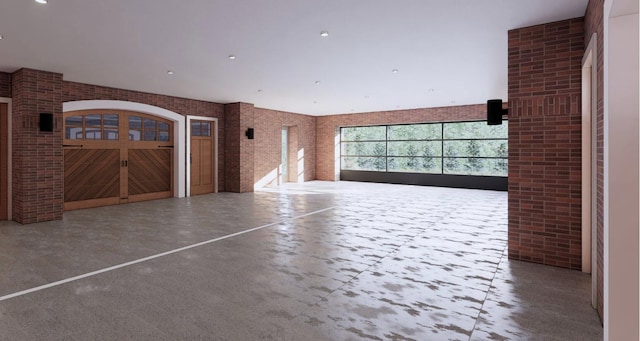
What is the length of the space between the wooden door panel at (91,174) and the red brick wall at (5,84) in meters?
1.48

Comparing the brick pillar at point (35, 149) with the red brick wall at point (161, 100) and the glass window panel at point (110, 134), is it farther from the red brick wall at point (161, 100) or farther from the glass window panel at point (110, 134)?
the glass window panel at point (110, 134)

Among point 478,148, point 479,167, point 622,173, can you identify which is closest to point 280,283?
point 622,173

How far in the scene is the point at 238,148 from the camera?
35.0 feet

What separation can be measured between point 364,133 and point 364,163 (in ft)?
3.72

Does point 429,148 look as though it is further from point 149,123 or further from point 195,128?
point 149,123

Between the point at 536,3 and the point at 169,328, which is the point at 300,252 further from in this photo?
the point at 536,3

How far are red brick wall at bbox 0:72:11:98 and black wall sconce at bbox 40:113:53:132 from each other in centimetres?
80

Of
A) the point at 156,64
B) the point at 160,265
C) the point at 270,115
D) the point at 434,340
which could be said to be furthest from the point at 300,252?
the point at 270,115

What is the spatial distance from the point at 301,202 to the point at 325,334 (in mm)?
6141

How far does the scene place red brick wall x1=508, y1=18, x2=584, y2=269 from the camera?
12.4 feet

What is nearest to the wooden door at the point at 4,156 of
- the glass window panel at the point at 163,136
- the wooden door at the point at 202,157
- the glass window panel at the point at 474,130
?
the glass window panel at the point at 163,136

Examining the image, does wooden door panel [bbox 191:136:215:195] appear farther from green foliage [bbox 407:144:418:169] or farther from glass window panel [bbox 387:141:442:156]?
green foliage [bbox 407:144:418:169]

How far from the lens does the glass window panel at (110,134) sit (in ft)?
26.6

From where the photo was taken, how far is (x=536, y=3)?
11.5 ft
